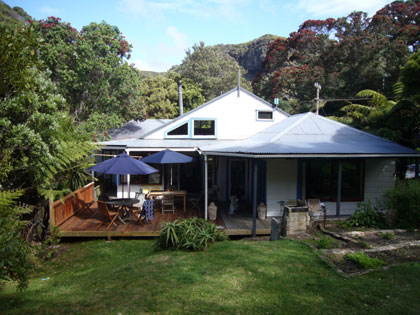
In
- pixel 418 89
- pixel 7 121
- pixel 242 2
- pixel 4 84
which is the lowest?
pixel 7 121

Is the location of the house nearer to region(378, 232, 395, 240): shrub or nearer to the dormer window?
the dormer window

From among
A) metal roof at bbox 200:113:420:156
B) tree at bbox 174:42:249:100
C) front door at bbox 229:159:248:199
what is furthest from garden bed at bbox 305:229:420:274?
tree at bbox 174:42:249:100

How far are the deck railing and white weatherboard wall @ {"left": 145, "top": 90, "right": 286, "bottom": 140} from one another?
424cm

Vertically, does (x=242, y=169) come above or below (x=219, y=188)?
above

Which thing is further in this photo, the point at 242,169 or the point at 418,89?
the point at 242,169

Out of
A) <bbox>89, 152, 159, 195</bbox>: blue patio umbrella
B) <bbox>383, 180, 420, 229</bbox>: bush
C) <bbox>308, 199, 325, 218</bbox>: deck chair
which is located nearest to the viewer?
<bbox>383, 180, 420, 229</bbox>: bush

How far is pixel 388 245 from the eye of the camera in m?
6.30

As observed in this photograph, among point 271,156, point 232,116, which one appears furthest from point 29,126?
point 232,116

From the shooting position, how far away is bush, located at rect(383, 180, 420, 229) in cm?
780

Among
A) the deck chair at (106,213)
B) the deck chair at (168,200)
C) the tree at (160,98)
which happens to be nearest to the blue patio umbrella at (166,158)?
the deck chair at (168,200)

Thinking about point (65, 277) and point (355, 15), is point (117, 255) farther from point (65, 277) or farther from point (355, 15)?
point (355, 15)

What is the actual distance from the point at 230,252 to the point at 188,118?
9540 millimetres

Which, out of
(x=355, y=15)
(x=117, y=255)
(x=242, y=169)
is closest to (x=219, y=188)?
(x=242, y=169)

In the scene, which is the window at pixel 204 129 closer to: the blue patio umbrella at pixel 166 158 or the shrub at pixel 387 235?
the blue patio umbrella at pixel 166 158
